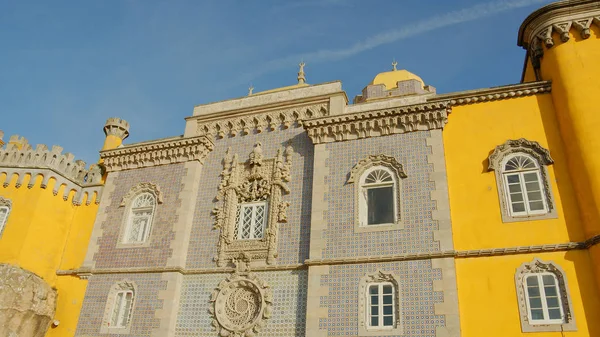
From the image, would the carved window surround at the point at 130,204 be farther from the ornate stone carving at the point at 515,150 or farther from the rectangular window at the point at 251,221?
the ornate stone carving at the point at 515,150

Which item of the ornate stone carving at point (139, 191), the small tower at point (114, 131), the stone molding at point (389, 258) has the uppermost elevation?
the small tower at point (114, 131)

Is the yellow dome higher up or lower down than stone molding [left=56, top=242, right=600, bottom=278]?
higher up

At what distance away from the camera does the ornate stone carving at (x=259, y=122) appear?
15859mm

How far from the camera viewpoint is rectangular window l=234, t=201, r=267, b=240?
14586 mm

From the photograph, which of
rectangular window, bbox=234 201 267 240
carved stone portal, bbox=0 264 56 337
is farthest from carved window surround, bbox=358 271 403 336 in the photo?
carved stone portal, bbox=0 264 56 337

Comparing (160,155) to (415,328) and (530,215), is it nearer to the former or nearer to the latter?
(415,328)

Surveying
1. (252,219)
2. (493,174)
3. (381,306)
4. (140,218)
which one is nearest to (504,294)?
(381,306)

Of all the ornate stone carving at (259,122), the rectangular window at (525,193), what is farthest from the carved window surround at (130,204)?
the rectangular window at (525,193)

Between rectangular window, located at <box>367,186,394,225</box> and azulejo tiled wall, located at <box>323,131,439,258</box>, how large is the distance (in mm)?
394

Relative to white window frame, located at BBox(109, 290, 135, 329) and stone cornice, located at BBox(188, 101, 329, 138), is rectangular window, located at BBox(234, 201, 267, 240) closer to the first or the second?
stone cornice, located at BBox(188, 101, 329, 138)

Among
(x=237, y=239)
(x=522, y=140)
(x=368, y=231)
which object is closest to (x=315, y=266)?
(x=368, y=231)

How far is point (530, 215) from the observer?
12055 millimetres

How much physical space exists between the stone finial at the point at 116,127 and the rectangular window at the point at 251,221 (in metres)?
8.21

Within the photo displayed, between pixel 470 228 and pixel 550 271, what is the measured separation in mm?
1995
